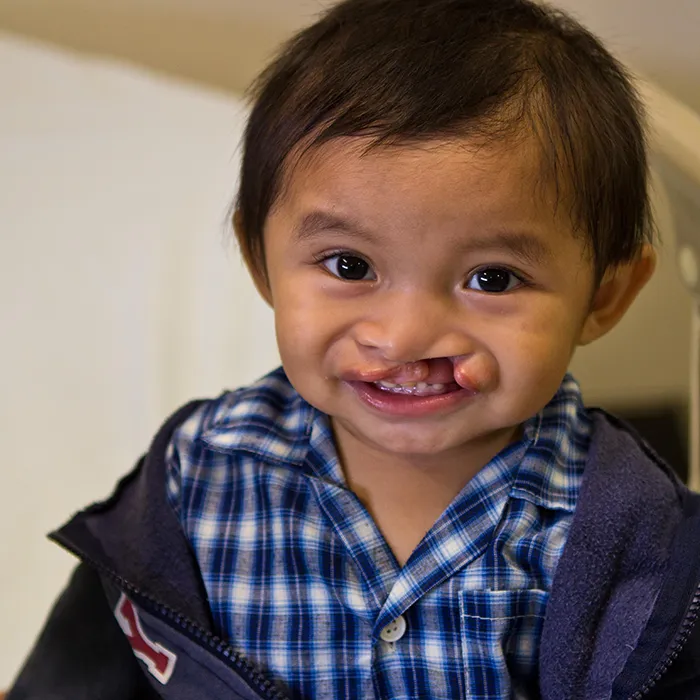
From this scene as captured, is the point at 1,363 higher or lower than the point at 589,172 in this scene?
lower

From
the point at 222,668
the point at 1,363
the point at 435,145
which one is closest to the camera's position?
the point at 435,145

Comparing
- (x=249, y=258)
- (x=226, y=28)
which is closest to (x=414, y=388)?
(x=249, y=258)

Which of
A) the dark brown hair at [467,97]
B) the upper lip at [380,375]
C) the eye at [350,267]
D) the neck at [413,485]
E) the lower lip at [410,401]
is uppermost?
the dark brown hair at [467,97]

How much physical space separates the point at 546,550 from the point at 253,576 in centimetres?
25

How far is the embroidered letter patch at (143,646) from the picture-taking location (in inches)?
28.7

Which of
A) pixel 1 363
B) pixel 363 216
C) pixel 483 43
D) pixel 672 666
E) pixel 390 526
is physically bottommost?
pixel 672 666

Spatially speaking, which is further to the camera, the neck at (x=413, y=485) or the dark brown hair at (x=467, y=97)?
the neck at (x=413, y=485)

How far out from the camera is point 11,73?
103 centimetres

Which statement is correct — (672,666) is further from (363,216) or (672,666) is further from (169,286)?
(169,286)

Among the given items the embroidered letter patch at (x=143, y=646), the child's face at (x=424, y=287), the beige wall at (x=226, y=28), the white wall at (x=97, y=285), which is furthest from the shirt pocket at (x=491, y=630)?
the beige wall at (x=226, y=28)

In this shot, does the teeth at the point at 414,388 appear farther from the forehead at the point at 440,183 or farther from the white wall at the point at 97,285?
the white wall at the point at 97,285

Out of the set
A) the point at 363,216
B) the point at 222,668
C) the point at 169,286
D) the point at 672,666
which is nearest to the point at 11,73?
the point at 169,286

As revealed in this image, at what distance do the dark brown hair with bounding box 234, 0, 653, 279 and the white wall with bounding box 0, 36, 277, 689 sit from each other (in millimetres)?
367

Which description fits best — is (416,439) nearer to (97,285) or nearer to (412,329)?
(412,329)
